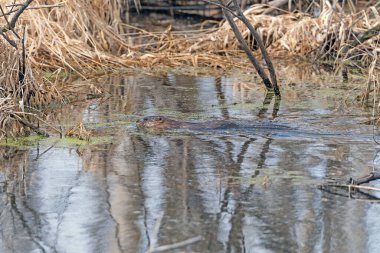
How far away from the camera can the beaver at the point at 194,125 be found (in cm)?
697

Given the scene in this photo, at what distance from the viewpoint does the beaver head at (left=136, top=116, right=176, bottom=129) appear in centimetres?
696

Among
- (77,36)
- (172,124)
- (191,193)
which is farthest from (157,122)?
(77,36)

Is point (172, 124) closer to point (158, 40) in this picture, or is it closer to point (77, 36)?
point (77, 36)

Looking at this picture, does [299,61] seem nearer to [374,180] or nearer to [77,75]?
[77,75]

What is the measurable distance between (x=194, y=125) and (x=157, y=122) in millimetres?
285

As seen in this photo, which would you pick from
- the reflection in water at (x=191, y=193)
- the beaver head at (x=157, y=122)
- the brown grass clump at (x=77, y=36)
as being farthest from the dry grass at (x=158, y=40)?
the reflection in water at (x=191, y=193)

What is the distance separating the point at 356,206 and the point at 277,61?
7112mm

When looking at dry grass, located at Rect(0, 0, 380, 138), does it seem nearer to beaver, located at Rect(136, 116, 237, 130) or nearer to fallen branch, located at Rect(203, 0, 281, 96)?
fallen branch, located at Rect(203, 0, 281, 96)

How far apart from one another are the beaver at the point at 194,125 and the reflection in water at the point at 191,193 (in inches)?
4.9

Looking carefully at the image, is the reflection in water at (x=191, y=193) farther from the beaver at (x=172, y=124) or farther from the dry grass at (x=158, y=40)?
the dry grass at (x=158, y=40)

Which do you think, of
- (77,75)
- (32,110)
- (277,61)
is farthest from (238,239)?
(277,61)

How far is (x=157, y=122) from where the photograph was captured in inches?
275

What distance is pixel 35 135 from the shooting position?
21.8 ft

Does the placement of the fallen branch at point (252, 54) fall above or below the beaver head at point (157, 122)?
above
